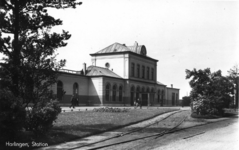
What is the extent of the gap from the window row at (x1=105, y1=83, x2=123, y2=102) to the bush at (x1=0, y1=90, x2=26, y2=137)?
120 feet

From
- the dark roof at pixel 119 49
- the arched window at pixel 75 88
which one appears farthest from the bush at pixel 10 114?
the dark roof at pixel 119 49

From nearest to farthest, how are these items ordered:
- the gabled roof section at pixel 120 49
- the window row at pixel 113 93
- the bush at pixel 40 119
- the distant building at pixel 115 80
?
the bush at pixel 40 119 < the distant building at pixel 115 80 < the window row at pixel 113 93 < the gabled roof section at pixel 120 49

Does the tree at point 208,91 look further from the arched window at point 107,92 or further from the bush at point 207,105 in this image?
the arched window at point 107,92

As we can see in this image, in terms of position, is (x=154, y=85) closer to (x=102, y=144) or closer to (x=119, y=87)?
(x=119, y=87)

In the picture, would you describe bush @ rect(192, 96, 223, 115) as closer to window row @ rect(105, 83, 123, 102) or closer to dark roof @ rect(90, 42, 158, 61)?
window row @ rect(105, 83, 123, 102)

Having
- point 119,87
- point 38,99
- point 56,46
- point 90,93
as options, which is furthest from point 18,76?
point 119,87

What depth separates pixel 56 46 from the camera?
528 inches

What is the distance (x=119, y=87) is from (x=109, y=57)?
265 inches

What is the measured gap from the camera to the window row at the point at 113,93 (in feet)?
154

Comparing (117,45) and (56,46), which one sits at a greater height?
(117,45)

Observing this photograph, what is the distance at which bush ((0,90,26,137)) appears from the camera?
9570 mm

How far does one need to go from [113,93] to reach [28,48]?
1445 inches

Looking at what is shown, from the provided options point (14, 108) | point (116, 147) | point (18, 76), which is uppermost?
point (18, 76)

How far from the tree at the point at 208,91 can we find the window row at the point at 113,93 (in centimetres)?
2209
